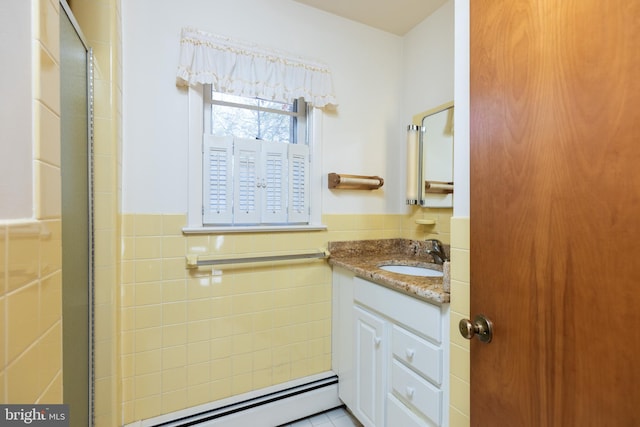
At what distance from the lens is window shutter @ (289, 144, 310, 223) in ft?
5.56

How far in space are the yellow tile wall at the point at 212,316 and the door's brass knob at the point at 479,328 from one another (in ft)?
3.55

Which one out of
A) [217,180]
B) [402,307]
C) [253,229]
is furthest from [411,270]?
[217,180]

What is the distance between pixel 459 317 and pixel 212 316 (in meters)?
1.23

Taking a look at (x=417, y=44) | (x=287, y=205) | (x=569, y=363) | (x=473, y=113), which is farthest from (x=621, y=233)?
(x=417, y=44)

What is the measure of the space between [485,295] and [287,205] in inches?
46.1

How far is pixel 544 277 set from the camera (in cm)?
61

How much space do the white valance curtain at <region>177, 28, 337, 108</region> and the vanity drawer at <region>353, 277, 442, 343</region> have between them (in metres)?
1.14

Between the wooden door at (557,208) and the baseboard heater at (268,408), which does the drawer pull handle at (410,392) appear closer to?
the wooden door at (557,208)

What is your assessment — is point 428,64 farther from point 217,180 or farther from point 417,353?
point 417,353

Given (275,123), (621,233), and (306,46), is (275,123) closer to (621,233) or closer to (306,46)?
(306,46)

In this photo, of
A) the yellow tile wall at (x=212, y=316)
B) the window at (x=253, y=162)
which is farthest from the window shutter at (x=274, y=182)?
the yellow tile wall at (x=212, y=316)

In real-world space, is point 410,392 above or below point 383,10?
below

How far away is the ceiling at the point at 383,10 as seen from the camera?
1.74 metres

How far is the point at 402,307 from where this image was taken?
119 centimetres
